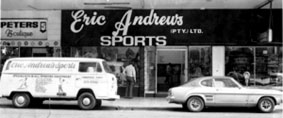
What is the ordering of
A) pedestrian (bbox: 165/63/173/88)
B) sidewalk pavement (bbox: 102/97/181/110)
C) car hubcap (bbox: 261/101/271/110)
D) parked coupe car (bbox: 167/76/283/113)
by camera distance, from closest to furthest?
parked coupe car (bbox: 167/76/283/113) < car hubcap (bbox: 261/101/271/110) < sidewalk pavement (bbox: 102/97/181/110) < pedestrian (bbox: 165/63/173/88)

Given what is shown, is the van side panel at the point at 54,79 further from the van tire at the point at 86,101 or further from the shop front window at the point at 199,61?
the shop front window at the point at 199,61

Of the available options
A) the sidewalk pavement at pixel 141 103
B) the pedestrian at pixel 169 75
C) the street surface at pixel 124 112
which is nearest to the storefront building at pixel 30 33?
the street surface at pixel 124 112

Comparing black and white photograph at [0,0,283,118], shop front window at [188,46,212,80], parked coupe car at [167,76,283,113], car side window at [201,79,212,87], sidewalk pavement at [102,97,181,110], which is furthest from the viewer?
shop front window at [188,46,212,80]

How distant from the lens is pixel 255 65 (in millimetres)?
19297

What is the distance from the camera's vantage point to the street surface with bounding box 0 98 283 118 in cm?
1287

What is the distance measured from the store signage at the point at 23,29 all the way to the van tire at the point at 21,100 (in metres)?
5.39

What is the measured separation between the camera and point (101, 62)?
1482 centimetres

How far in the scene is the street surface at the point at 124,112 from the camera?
1287cm

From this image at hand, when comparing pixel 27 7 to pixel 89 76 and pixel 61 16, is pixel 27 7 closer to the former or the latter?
pixel 61 16

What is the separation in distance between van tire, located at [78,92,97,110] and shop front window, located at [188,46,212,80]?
257 inches

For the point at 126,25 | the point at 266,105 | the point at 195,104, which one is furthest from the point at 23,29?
the point at 266,105

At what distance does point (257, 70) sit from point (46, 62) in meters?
10.0

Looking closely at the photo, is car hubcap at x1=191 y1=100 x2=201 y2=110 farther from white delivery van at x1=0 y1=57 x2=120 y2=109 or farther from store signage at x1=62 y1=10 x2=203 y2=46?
store signage at x1=62 y1=10 x2=203 y2=46

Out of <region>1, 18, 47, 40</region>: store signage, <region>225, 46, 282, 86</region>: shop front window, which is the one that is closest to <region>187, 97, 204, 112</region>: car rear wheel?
<region>225, 46, 282, 86</region>: shop front window
